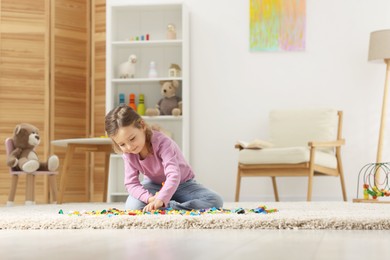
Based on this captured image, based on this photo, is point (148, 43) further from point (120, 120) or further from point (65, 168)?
point (120, 120)

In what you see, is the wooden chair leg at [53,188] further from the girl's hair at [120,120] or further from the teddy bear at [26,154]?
the girl's hair at [120,120]

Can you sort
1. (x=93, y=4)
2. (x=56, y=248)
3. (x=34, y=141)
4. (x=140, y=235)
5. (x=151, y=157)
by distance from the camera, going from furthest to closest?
(x=93, y=4), (x=34, y=141), (x=151, y=157), (x=140, y=235), (x=56, y=248)

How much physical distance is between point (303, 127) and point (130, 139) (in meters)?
3.04

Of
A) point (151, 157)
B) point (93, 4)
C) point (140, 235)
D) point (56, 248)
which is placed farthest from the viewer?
point (93, 4)

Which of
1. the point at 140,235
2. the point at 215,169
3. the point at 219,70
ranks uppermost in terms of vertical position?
the point at 219,70

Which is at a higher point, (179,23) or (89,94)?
(179,23)

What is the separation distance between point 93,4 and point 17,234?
4637mm

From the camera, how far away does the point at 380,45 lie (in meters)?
5.64

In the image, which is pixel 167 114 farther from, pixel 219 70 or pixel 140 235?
pixel 140 235

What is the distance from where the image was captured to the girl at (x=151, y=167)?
2910mm

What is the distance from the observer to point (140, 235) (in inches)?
78.4

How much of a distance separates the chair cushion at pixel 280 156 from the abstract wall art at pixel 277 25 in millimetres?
1208

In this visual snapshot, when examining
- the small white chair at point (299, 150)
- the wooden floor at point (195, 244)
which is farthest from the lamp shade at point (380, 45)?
the wooden floor at point (195, 244)

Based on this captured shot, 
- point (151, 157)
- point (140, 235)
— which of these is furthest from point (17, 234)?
point (151, 157)
